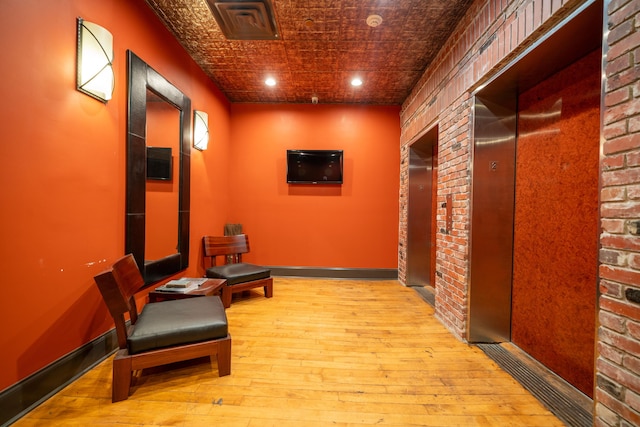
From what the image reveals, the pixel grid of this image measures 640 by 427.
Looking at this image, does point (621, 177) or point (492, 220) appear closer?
point (621, 177)

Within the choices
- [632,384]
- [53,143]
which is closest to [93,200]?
[53,143]

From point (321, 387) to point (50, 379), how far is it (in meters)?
1.74

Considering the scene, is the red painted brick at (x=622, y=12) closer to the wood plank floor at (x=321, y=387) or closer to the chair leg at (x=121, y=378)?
the wood plank floor at (x=321, y=387)

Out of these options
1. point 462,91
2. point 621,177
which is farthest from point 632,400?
point 462,91

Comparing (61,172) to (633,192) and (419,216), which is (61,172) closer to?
(633,192)

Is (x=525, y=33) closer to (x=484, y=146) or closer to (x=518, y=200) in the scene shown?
(x=484, y=146)

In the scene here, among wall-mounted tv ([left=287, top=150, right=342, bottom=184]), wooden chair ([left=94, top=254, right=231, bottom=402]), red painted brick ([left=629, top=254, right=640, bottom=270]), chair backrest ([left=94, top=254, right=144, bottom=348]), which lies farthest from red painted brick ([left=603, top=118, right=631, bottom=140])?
wall-mounted tv ([left=287, top=150, right=342, bottom=184])

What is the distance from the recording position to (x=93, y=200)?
190cm

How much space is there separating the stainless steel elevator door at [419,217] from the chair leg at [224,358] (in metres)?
3.08

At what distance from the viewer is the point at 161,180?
276cm

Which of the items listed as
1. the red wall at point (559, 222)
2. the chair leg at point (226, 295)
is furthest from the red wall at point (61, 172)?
the red wall at point (559, 222)

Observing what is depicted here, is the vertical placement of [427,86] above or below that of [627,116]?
above

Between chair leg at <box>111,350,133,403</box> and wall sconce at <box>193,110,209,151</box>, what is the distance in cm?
259

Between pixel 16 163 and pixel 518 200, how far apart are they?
3654 millimetres
